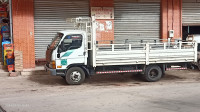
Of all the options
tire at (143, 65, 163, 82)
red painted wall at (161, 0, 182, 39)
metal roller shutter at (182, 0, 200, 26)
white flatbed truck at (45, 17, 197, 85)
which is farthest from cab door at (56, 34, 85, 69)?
metal roller shutter at (182, 0, 200, 26)

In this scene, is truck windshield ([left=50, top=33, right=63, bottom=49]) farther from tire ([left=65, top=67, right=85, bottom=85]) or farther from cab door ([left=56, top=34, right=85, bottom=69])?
tire ([left=65, top=67, right=85, bottom=85])

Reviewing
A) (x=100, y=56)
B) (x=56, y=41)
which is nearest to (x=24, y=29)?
(x=56, y=41)

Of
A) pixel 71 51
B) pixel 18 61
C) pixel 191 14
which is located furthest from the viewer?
pixel 191 14

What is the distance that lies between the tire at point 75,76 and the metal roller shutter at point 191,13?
8783 mm

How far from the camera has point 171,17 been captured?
54.2ft

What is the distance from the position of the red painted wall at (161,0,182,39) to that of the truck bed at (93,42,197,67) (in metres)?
4.48

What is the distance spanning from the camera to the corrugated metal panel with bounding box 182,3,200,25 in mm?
16984

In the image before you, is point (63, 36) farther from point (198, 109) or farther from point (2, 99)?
point (198, 109)

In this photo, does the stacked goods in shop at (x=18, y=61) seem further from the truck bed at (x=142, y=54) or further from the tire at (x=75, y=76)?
the truck bed at (x=142, y=54)

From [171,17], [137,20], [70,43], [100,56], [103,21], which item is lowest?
[100,56]

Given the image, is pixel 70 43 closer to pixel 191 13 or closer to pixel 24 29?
pixel 24 29

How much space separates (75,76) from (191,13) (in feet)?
31.3

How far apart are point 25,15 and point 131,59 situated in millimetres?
6332

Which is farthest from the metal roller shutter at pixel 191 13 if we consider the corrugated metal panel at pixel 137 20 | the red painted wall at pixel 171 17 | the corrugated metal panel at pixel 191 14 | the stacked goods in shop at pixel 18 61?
the stacked goods in shop at pixel 18 61
